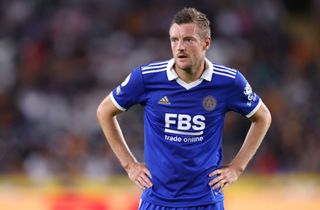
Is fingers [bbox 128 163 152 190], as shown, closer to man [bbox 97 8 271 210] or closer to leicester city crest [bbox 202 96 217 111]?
man [bbox 97 8 271 210]

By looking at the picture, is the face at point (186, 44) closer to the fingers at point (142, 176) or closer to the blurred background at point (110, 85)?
the fingers at point (142, 176)

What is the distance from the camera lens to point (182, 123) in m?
6.17

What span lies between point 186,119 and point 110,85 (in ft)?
26.5

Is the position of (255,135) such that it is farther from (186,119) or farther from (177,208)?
(177,208)

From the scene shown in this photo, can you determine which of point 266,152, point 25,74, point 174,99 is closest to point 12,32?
point 25,74

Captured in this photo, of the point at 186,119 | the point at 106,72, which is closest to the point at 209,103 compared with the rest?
the point at 186,119

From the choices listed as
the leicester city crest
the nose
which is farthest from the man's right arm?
the nose

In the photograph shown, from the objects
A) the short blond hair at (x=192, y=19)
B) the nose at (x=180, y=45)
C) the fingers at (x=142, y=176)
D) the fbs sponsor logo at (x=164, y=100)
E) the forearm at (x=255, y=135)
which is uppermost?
the short blond hair at (x=192, y=19)

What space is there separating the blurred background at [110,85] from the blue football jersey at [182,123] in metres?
4.33

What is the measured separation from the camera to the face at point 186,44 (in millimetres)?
6020

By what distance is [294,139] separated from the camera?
44.9 ft

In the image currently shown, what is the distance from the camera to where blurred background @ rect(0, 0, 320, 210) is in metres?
11.8

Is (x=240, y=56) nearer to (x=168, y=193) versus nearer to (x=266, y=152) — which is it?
(x=266, y=152)

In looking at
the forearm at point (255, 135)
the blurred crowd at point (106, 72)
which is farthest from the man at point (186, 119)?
the blurred crowd at point (106, 72)
